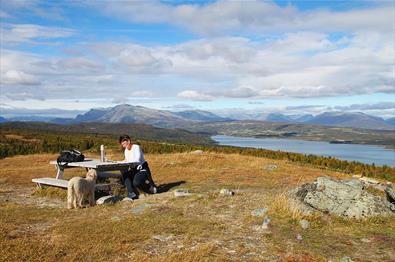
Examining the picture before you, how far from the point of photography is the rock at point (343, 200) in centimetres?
1172

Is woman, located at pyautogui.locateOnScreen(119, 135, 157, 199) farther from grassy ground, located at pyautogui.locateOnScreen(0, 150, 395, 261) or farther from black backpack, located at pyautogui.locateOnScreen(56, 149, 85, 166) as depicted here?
black backpack, located at pyautogui.locateOnScreen(56, 149, 85, 166)

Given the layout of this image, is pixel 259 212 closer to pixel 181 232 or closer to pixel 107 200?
pixel 181 232

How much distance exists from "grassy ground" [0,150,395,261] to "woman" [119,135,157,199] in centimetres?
105

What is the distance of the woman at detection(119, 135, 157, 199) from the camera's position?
15.6m

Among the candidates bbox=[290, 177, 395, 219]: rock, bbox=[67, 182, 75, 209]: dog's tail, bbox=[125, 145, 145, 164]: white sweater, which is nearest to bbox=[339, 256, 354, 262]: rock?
bbox=[290, 177, 395, 219]: rock

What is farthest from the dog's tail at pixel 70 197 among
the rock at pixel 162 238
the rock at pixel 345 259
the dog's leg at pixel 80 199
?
the rock at pixel 345 259

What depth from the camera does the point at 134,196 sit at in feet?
49.3

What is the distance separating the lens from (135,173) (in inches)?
623

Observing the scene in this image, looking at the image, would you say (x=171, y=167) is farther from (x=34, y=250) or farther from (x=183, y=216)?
(x=34, y=250)

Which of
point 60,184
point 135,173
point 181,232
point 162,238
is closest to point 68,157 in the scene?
point 60,184

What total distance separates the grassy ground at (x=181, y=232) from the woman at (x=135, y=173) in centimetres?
105

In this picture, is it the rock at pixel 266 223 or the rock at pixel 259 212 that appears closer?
the rock at pixel 266 223

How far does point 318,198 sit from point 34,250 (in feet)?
26.4

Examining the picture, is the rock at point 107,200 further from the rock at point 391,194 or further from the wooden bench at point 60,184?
the rock at point 391,194
